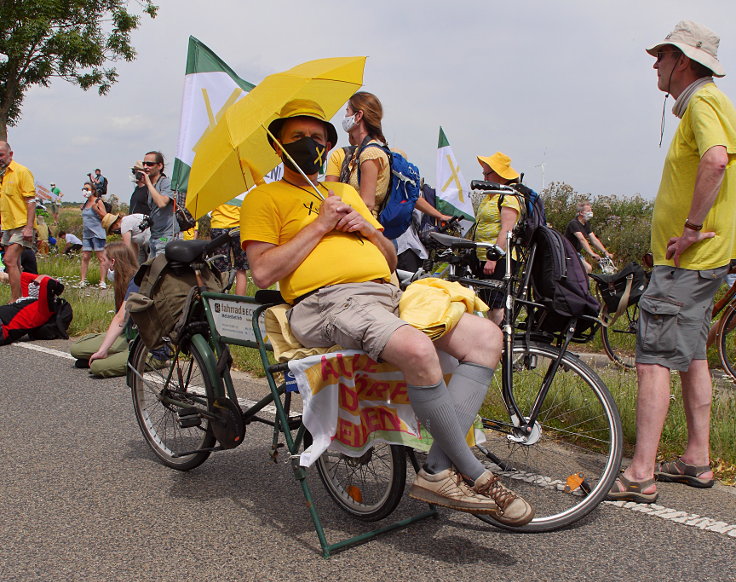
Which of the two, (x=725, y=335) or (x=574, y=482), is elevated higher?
(x=725, y=335)

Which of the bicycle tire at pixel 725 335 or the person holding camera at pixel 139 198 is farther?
the person holding camera at pixel 139 198

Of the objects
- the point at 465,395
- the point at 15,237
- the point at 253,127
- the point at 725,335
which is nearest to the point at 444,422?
the point at 465,395

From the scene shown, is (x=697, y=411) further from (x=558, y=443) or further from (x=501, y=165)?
(x=501, y=165)

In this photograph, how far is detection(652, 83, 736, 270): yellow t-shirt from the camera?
3.52m

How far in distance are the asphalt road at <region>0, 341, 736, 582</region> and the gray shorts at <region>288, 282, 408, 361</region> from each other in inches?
34.3

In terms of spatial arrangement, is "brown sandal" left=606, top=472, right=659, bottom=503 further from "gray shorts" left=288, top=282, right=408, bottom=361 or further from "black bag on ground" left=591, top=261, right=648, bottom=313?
"black bag on ground" left=591, top=261, right=648, bottom=313

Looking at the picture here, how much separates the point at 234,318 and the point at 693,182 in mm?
2373

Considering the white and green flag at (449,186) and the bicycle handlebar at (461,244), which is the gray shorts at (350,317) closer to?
the bicycle handlebar at (461,244)

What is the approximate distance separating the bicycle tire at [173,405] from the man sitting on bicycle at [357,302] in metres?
0.92

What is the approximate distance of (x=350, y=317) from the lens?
2.94 m

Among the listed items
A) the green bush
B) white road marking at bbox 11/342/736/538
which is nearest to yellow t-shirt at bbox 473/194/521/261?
white road marking at bbox 11/342/736/538

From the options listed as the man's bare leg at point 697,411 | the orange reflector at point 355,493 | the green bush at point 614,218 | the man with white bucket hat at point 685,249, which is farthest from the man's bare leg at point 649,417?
the green bush at point 614,218

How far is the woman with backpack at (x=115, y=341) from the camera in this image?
21.1ft

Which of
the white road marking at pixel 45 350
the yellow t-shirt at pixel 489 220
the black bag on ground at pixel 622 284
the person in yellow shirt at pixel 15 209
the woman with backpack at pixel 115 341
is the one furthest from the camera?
the person in yellow shirt at pixel 15 209
